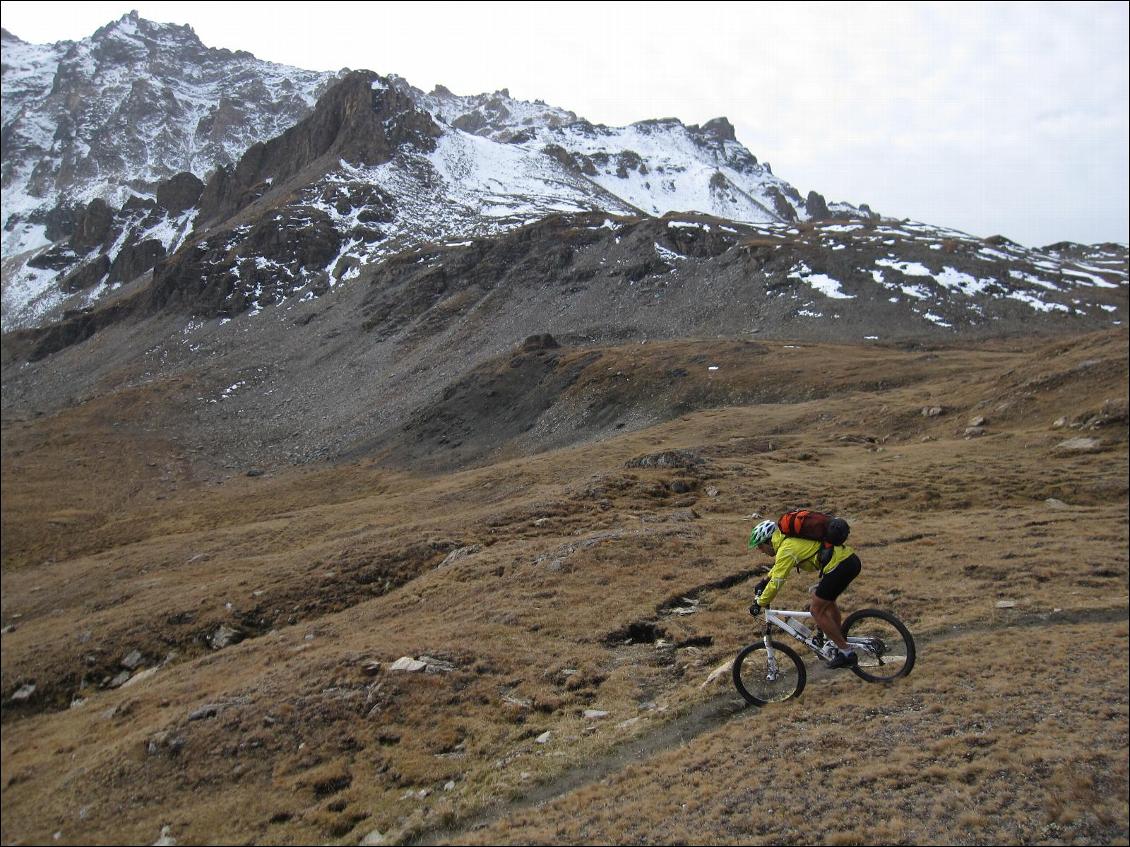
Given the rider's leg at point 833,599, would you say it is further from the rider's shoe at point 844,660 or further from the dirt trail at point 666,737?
the dirt trail at point 666,737

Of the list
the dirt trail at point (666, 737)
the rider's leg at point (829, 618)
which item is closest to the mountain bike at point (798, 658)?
the rider's leg at point (829, 618)

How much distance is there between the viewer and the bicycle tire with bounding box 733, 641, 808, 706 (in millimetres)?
12461

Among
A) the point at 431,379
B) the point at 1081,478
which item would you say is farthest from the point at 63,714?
the point at 431,379

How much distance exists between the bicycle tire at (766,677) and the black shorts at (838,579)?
1452 mm

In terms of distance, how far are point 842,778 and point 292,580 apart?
2642 centimetres

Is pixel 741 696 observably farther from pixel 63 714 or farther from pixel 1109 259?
pixel 1109 259

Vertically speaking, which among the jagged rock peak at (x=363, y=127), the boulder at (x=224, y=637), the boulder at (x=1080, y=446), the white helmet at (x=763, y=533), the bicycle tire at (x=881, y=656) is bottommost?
the boulder at (x=224, y=637)

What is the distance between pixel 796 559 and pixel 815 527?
2.07 ft

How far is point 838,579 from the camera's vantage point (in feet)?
37.6

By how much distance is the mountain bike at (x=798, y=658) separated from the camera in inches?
474

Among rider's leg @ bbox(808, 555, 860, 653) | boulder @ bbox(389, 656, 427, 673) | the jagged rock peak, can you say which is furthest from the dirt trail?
the jagged rock peak

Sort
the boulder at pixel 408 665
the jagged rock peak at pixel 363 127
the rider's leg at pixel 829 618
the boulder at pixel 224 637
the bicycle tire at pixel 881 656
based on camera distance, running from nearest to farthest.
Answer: the rider's leg at pixel 829 618 < the bicycle tire at pixel 881 656 < the boulder at pixel 408 665 < the boulder at pixel 224 637 < the jagged rock peak at pixel 363 127

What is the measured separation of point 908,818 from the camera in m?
8.50

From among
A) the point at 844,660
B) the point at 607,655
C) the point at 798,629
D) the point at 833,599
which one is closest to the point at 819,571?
the point at 833,599
